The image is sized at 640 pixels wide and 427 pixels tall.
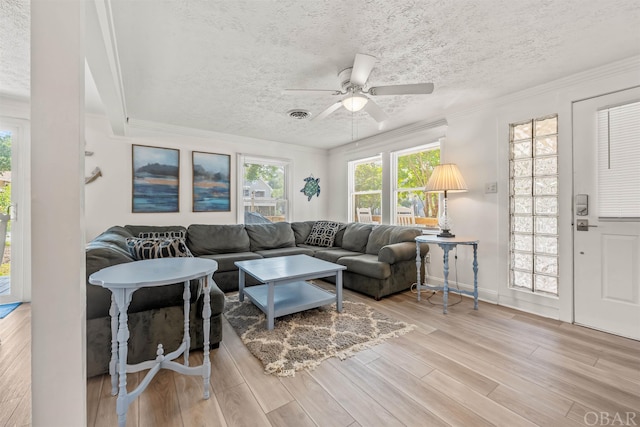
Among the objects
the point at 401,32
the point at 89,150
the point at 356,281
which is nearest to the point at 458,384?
the point at 356,281

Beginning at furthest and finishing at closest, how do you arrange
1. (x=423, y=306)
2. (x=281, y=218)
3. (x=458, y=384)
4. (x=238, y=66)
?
(x=281, y=218) → (x=423, y=306) → (x=238, y=66) → (x=458, y=384)

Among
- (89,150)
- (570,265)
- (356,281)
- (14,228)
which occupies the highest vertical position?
(89,150)

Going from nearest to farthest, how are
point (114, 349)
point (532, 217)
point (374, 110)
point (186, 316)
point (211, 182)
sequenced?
1. point (114, 349)
2. point (186, 316)
3. point (374, 110)
4. point (532, 217)
5. point (211, 182)

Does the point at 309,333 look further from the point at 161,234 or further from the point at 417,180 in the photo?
the point at 417,180

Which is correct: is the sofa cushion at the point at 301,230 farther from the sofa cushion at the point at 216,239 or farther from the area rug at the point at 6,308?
the area rug at the point at 6,308

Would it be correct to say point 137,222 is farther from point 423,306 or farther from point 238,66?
point 423,306

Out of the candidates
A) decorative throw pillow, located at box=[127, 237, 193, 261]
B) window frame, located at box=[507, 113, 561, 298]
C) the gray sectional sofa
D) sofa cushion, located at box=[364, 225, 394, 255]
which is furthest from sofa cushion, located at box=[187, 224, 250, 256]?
window frame, located at box=[507, 113, 561, 298]

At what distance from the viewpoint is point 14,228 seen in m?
3.12

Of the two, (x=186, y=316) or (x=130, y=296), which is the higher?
(x=130, y=296)

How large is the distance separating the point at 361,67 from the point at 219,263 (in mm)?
2768

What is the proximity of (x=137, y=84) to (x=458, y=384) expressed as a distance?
3.67 meters

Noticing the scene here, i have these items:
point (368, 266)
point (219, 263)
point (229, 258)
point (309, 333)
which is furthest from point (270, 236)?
point (309, 333)

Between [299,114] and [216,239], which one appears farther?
[216,239]

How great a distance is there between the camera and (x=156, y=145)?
12.6 feet
